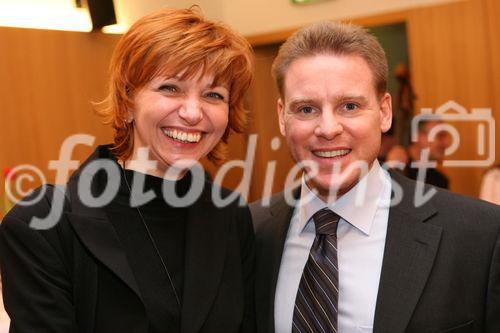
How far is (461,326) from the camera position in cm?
156

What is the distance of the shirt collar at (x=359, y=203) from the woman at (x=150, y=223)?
0.25 meters

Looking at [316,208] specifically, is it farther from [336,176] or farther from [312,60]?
[312,60]

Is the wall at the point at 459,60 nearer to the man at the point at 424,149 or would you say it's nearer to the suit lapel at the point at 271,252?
the man at the point at 424,149

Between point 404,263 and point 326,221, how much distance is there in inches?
10.0

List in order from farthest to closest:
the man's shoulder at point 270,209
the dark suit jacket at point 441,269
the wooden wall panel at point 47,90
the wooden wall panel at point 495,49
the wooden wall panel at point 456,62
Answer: the wooden wall panel at point 456,62 → the wooden wall panel at point 495,49 → the wooden wall panel at point 47,90 → the man's shoulder at point 270,209 → the dark suit jacket at point 441,269

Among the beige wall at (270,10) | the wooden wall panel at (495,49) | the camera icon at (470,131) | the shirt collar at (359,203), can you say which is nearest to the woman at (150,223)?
the shirt collar at (359,203)

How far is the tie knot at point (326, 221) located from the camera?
1.73 metres

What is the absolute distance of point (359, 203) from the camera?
5.74 feet

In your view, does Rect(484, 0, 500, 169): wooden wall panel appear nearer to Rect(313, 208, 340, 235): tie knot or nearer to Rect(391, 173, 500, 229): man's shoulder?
Rect(391, 173, 500, 229): man's shoulder

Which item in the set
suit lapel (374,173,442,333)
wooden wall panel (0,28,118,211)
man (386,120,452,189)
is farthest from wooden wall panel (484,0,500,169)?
suit lapel (374,173,442,333)

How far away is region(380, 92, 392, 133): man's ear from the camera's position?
5.98ft

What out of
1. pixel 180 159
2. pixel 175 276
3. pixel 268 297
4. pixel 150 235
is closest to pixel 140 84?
pixel 180 159

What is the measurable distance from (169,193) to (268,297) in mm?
432

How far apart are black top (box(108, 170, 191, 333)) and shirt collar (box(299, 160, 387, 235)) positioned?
0.39 m
